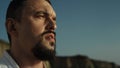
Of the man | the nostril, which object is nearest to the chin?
the man

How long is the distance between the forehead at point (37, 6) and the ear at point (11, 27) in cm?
19

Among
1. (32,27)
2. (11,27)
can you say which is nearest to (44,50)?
(32,27)

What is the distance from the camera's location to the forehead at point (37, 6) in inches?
124

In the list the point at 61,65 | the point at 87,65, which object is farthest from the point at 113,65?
the point at 61,65

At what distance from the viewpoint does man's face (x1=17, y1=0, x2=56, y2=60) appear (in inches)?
119

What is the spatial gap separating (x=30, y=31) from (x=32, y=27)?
0.14 feet

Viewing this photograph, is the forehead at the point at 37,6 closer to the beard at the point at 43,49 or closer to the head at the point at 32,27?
the head at the point at 32,27

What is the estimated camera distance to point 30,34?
309 centimetres

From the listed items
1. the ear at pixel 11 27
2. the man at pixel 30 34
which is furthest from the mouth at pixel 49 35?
the ear at pixel 11 27

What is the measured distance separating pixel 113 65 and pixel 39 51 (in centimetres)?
2992

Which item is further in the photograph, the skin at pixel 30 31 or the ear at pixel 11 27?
the ear at pixel 11 27

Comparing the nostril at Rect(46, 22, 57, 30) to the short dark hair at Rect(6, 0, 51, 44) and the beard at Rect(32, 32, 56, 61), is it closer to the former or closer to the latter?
the beard at Rect(32, 32, 56, 61)

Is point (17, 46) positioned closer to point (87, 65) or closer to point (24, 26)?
point (24, 26)

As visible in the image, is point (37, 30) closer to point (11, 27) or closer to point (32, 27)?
point (32, 27)
